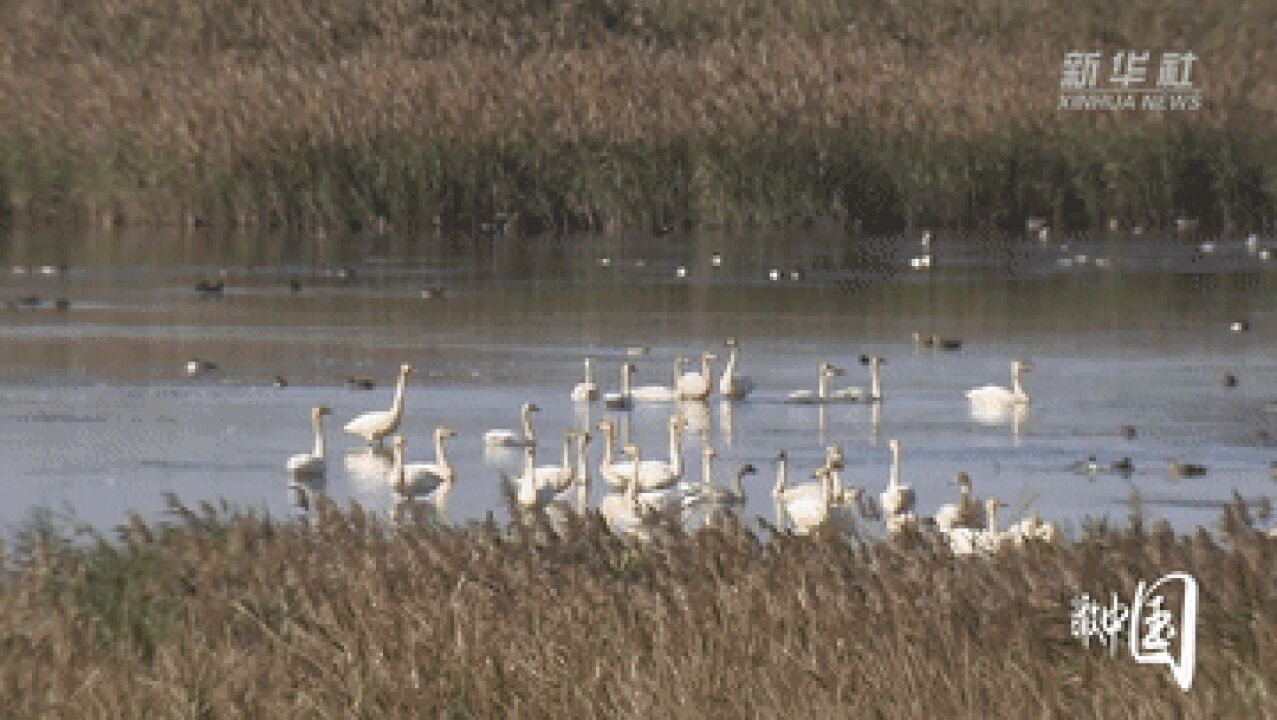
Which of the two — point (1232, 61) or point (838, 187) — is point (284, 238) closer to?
point (838, 187)

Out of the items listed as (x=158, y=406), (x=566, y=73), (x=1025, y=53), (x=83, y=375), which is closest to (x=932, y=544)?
(x=158, y=406)

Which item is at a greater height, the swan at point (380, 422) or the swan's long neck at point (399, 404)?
the swan's long neck at point (399, 404)

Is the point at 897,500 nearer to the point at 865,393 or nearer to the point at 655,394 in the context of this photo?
the point at 865,393

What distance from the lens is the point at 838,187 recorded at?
38.0m

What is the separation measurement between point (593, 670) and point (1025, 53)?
36.9 meters

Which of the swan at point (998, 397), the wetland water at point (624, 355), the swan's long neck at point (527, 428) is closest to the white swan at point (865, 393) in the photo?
the wetland water at point (624, 355)

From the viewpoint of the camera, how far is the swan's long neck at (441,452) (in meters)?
18.1

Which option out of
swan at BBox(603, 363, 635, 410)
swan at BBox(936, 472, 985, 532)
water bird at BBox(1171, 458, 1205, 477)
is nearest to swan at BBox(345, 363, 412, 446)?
swan at BBox(603, 363, 635, 410)

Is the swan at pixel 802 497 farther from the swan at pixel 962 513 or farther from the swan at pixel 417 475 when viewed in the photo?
the swan at pixel 417 475

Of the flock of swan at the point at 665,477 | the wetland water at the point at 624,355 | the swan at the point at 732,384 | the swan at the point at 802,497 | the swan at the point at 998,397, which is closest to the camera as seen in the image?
the flock of swan at the point at 665,477

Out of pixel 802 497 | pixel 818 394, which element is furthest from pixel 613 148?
pixel 802 497

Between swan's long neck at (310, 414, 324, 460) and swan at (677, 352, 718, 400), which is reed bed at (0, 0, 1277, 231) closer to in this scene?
swan at (677, 352, 718, 400)

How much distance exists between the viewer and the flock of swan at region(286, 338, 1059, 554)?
15.1m

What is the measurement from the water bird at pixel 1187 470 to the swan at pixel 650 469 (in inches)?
108
